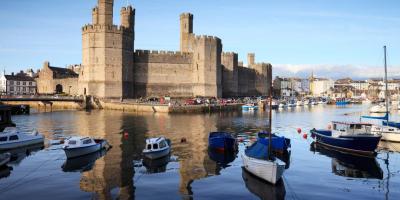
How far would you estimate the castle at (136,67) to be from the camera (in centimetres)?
5359

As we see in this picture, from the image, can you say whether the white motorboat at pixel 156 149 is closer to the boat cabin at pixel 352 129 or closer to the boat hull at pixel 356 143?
the boat hull at pixel 356 143

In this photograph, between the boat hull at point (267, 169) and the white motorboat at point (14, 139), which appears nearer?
the boat hull at point (267, 169)

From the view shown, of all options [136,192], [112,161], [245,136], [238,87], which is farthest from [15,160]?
[238,87]

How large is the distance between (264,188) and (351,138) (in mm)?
8580

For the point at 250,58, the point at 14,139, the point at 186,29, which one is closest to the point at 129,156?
the point at 14,139

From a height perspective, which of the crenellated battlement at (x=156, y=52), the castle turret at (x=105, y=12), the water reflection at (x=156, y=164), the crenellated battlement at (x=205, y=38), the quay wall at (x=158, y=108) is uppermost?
the castle turret at (x=105, y=12)

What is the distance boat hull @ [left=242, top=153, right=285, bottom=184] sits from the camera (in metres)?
13.6

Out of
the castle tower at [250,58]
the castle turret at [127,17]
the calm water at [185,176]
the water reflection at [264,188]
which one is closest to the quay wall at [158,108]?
the castle turret at [127,17]

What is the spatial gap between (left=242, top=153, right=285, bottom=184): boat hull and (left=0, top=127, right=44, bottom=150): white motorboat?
1181 centimetres

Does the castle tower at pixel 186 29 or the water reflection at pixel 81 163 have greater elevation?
the castle tower at pixel 186 29

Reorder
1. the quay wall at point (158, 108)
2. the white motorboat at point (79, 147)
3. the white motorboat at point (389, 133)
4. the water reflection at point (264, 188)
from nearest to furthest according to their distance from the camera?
the water reflection at point (264, 188), the white motorboat at point (79, 147), the white motorboat at point (389, 133), the quay wall at point (158, 108)

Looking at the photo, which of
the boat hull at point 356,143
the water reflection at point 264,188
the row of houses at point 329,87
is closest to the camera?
the water reflection at point 264,188

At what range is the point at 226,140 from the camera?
20094mm

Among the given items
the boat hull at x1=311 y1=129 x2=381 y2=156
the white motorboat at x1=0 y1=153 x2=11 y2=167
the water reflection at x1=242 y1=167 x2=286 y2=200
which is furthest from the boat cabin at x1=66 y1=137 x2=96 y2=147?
the boat hull at x1=311 y1=129 x2=381 y2=156
